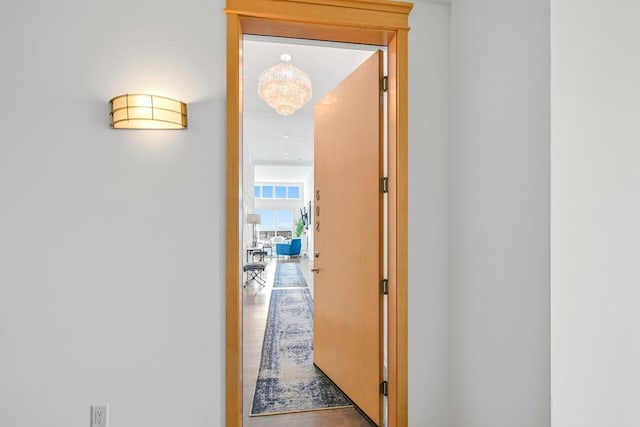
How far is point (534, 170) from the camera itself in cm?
126

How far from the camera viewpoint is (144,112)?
1493mm

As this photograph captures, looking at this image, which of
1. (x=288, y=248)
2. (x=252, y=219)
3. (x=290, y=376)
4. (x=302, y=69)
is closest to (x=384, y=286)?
(x=290, y=376)

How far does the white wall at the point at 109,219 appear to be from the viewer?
1.56m

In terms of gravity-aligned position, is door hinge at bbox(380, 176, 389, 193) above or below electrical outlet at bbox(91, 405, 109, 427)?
above

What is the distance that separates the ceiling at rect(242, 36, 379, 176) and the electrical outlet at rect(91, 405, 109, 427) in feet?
7.51

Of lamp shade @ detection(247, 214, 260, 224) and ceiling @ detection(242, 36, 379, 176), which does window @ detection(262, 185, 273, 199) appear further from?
lamp shade @ detection(247, 214, 260, 224)

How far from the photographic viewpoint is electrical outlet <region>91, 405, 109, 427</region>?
5.13 feet

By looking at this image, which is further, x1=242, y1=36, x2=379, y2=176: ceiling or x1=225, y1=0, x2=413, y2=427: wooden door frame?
x1=242, y1=36, x2=379, y2=176: ceiling

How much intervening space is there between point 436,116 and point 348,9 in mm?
777

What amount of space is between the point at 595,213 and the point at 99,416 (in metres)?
2.24

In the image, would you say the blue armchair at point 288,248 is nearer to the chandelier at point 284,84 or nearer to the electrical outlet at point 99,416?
the chandelier at point 284,84

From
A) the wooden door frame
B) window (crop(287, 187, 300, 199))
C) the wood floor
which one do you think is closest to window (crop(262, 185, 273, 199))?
window (crop(287, 187, 300, 199))

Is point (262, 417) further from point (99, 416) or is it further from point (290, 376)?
point (99, 416)

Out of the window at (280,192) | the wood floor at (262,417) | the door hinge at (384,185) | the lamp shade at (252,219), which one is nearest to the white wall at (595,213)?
the door hinge at (384,185)
